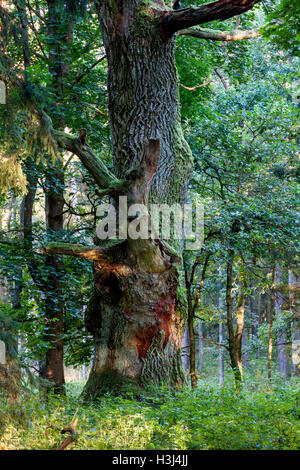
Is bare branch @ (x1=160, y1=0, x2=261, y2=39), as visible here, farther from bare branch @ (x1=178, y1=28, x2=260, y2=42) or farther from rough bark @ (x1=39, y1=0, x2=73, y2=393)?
rough bark @ (x1=39, y1=0, x2=73, y2=393)

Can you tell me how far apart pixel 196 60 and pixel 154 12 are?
4.14 m

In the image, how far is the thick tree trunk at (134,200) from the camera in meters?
6.31

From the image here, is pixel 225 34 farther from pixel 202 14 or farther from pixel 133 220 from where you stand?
pixel 133 220

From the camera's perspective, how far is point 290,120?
10844 mm

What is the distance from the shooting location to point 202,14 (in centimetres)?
619

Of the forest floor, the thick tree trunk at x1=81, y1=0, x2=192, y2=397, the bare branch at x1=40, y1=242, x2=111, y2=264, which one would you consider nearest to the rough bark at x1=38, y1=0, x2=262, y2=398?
the thick tree trunk at x1=81, y1=0, x2=192, y2=397

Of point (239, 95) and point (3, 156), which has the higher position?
point (239, 95)

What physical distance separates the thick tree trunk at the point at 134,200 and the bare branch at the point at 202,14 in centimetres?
22

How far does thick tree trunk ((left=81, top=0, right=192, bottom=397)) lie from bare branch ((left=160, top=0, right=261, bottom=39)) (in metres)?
0.22

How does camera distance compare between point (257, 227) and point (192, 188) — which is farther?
point (192, 188)
